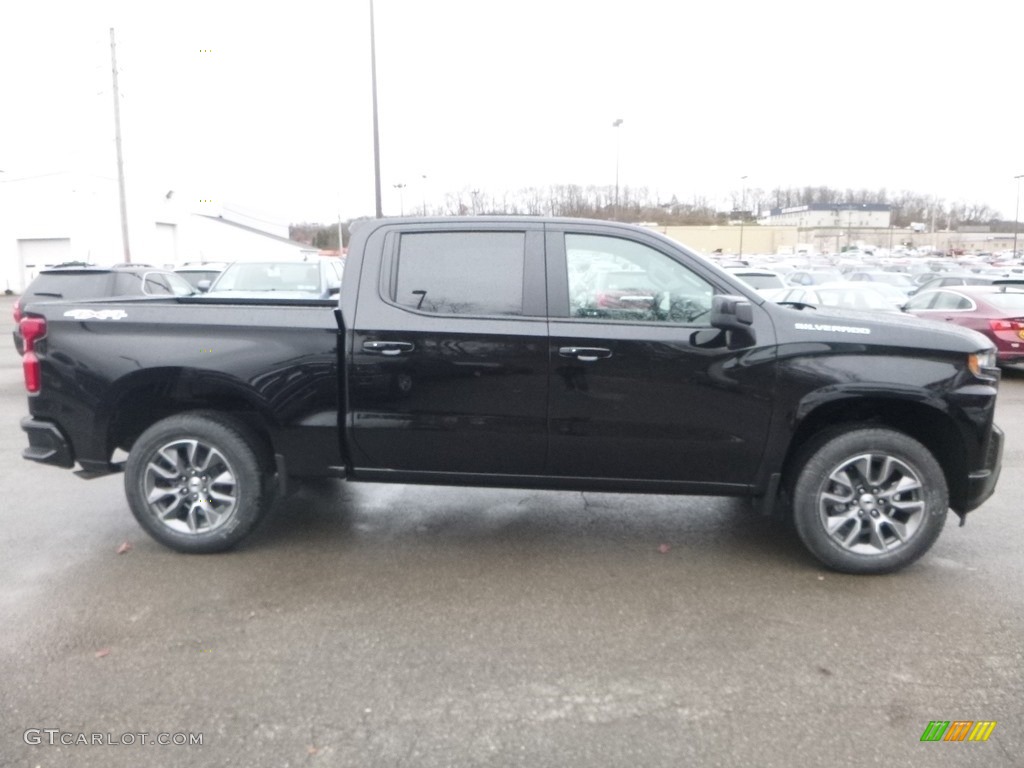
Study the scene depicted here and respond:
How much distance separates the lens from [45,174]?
39.8m

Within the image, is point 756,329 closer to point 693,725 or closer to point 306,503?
point 693,725

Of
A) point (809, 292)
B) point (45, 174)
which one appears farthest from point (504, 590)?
point (45, 174)

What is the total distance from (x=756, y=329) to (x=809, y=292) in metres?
11.1

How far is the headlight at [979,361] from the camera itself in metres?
4.68

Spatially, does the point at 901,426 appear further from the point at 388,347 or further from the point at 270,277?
the point at 270,277

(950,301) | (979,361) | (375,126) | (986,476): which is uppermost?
(375,126)

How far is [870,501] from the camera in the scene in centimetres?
480

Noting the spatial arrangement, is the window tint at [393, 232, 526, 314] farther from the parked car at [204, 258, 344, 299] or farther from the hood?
the parked car at [204, 258, 344, 299]

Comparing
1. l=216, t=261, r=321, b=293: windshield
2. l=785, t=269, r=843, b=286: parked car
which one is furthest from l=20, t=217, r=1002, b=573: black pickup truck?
l=785, t=269, r=843, b=286: parked car

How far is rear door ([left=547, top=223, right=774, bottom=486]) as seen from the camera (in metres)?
4.72

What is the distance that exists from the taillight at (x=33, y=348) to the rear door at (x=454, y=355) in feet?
6.29

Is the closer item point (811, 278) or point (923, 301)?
point (923, 301)

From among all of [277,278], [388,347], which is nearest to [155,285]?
[277,278]

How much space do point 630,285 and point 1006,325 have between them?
1083 cm
